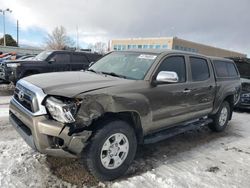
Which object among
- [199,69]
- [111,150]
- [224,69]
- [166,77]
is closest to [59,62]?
[224,69]

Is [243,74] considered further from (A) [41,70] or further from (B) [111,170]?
(B) [111,170]

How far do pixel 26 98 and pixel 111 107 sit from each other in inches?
45.9

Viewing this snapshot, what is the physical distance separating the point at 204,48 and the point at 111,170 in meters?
57.2

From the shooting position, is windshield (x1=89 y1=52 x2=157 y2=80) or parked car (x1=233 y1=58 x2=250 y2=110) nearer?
windshield (x1=89 y1=52 x2=157 y2=80)

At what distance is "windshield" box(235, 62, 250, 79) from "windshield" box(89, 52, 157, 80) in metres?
8.03

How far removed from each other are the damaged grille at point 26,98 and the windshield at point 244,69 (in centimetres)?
984

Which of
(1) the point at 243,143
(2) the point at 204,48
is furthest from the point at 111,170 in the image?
(2) the point at 204,48

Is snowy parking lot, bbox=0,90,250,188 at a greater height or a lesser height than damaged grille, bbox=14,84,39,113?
lesser

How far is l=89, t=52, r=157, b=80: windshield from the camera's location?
4.24 meters

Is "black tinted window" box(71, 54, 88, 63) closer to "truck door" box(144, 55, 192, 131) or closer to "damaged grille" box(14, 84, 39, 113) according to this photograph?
"truck door" box(144, 55, 192, 131)

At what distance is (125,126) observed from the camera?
366 centimetres

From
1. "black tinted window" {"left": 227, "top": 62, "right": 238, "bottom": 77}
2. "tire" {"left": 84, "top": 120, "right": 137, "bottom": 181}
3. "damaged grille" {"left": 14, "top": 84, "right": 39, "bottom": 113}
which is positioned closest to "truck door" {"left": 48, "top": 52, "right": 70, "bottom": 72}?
"black tinted window" {"left": 227, "top": 62, "right": 238, "bottom": 77}

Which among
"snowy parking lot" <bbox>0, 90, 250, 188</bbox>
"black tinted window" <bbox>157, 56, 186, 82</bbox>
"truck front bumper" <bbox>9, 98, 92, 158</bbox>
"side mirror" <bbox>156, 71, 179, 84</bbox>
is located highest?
"black tinted window" <bbox>157, 56, 186, 82</bbox>

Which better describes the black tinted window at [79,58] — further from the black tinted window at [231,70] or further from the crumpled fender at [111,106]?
the crumpled fender at [111,106]
